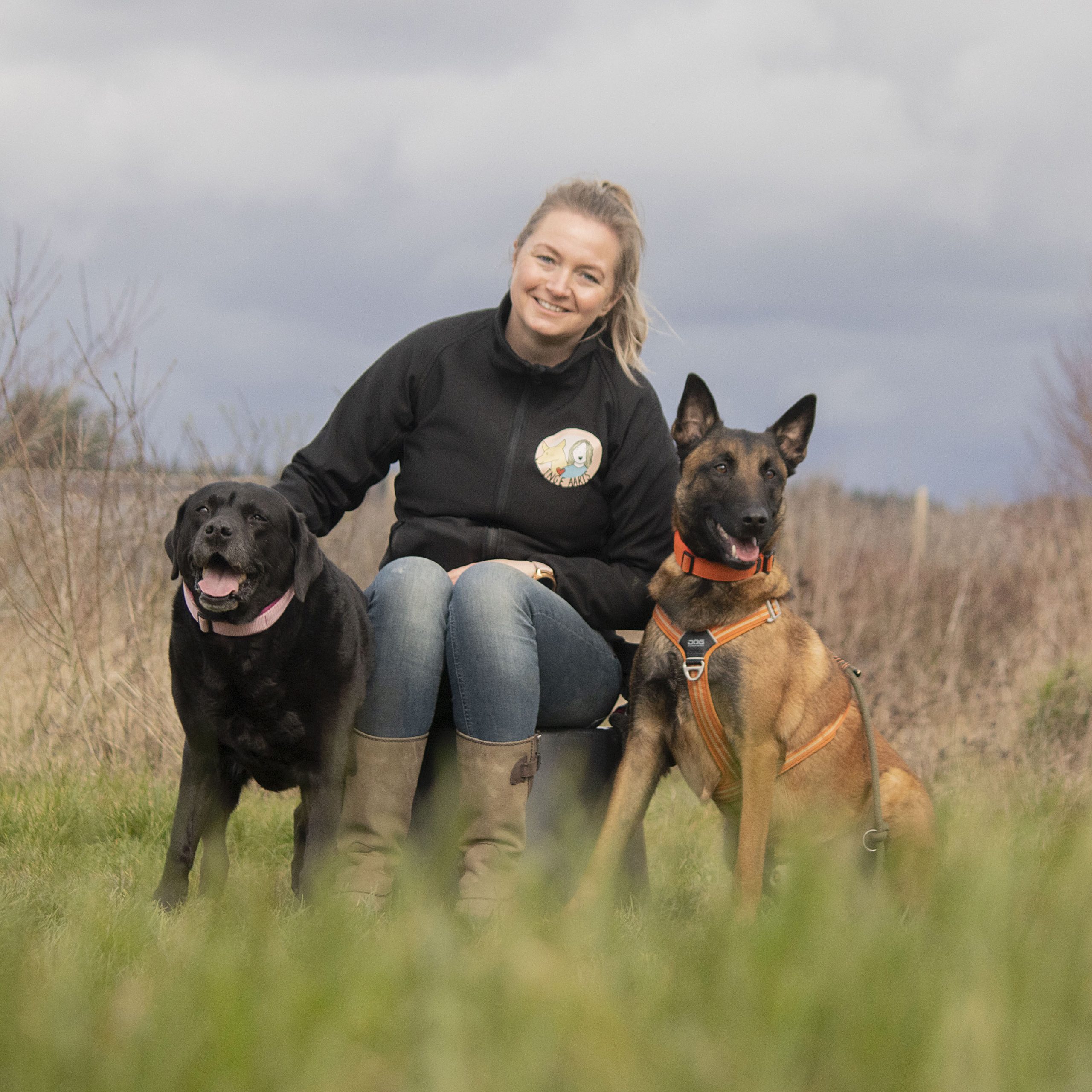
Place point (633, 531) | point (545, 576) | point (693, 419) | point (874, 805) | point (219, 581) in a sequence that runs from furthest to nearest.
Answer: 1. point (633, 531)
2. point (693, 419)
3. point (545, 576)
4. point (874, 805)
5. point (219, 581)

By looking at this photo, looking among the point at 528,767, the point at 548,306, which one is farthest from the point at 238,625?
the point at 548,306

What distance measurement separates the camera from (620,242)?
3.61 m

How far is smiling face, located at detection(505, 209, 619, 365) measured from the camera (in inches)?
137

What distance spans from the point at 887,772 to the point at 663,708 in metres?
0.75

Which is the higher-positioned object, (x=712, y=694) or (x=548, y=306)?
(x=548, y=306)

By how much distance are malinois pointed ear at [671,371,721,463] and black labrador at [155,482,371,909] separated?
1.23m

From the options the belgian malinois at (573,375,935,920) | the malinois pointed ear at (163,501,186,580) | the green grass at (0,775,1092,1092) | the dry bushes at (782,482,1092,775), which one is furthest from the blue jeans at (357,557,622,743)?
the dry bushes at (782,482,1092,775)

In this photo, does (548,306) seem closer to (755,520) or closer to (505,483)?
(505,483)

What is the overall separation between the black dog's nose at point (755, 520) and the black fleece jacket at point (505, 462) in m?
0.54

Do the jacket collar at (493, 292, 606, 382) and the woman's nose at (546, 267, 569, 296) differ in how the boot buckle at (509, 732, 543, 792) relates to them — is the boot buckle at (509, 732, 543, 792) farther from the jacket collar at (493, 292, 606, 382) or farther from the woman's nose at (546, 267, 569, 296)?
the woman's nose at (546, 267, 569, 296)

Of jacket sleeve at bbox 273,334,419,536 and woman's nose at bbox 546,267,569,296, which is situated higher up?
woman's nose at bbox 546,267,569,296

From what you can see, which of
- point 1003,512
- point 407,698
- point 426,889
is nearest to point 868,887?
point 426,889

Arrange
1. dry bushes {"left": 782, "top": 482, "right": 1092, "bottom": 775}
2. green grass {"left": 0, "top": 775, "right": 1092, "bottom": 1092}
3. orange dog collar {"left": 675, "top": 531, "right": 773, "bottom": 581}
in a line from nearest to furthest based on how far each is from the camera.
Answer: green grass {"left": 0, "top": 775, "right": 1092, "bottom": 1092}
orange dog collar {"left": 675, "top": 531, "right": 773, "bottom": 581}
dry bushes {"left": 782, "top": 482, "right": 1092, "bottom": 775}

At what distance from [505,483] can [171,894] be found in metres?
1.51
